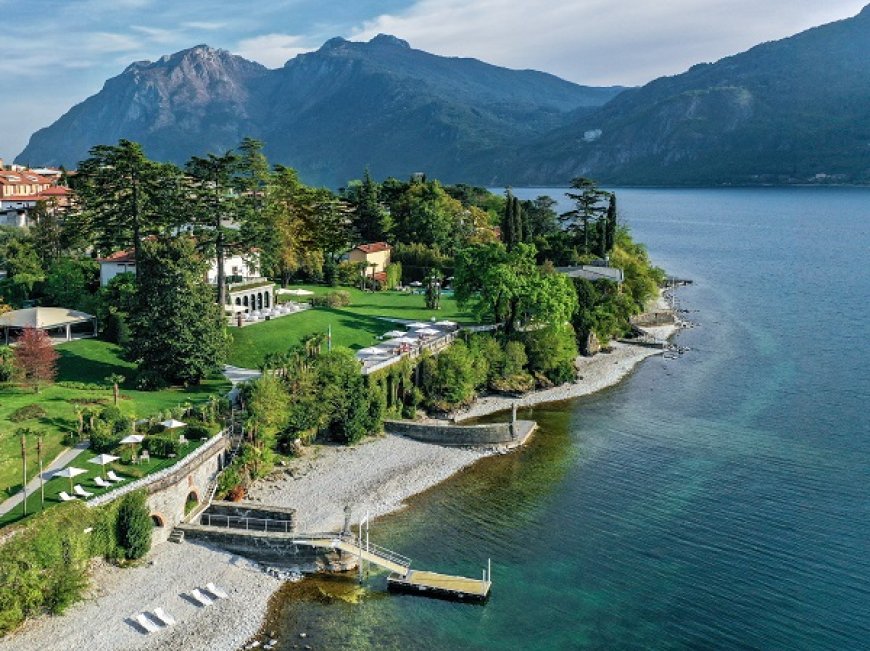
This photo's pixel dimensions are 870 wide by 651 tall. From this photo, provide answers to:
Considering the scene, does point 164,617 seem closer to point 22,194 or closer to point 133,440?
point 133,440

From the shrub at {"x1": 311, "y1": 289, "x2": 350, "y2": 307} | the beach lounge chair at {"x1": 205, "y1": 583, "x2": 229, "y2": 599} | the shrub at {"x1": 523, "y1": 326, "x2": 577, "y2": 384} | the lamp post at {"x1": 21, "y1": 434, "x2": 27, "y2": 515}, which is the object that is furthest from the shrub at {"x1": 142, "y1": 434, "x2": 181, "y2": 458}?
the shrub at {"x1": 523, "y1": 326, "x2": 577, "y2": 384}

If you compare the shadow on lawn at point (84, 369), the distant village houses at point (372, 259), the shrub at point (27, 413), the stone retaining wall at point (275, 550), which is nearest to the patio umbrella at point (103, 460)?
the stone retaining wall at point (275, 550)

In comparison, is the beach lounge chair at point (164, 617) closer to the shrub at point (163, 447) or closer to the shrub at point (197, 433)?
the shrub at point (163, 447)

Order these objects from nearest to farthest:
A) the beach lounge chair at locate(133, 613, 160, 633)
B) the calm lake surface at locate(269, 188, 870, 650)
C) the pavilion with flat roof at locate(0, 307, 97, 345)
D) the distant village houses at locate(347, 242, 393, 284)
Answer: the beach lounge chair at locate(133, 613, 160, 633) → the calm lake surface at locate(269, 188, 870, 650) → the pavilion with flat roof at locate(0, 307, 97, 345) → the distant village houses at locate(347, 242, 393, 284)

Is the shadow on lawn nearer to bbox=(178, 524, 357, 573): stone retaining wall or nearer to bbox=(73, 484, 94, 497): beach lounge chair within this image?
bbox=(73, 484, 94, 497): beach lounge chair

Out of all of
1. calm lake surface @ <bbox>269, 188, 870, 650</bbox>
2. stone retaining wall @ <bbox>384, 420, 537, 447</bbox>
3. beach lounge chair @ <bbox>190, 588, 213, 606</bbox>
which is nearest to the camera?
calm lake surface @ <bbox>269, 188, 870, 650</bbox>

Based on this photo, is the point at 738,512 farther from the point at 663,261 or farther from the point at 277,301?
the point at 663,261
